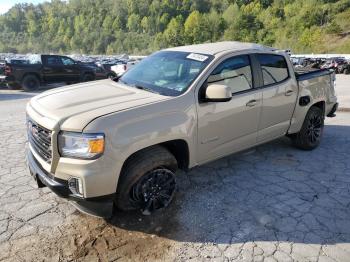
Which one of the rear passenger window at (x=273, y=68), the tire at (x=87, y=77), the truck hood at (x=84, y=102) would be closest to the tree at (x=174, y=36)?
the tire at (x=87, y=77)

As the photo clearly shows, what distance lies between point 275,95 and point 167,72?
62.9 inches

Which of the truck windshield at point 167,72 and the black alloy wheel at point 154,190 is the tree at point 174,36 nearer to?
the truck windshield at point 167,72

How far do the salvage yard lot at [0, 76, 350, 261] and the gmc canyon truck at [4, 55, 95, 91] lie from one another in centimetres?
1054

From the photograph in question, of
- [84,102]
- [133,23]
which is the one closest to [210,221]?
[84,102]

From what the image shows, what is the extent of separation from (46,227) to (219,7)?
14102cm

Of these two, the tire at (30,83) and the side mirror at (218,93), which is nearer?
the side mirror at (218,93)

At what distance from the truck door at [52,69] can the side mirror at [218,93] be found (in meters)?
13.1

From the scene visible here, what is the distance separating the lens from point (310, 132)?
19.3 ft

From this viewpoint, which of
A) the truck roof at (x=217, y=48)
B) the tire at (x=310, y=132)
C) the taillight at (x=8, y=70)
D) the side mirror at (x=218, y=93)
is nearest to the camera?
the side mirror at (x=218, y=93)

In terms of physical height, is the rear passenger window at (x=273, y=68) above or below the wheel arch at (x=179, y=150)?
above

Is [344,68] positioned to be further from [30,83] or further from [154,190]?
[154,190]

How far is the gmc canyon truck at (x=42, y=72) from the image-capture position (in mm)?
14703

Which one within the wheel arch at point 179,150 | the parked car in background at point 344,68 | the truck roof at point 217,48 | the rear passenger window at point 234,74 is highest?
the truck roof at point 217,48

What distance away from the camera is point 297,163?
214 inches
